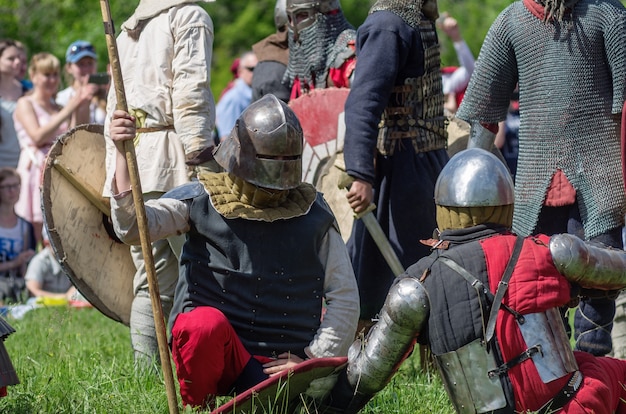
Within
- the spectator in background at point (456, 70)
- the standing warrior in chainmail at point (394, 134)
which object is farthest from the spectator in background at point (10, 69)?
the standing warrior in chainmail at point (394, 134)

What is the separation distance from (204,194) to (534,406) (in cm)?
142

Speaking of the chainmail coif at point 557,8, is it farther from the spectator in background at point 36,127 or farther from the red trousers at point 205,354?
the spectator in background at point 36,127

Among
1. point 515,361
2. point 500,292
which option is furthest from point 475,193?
point 515,361

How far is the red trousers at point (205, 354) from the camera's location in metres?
4.20

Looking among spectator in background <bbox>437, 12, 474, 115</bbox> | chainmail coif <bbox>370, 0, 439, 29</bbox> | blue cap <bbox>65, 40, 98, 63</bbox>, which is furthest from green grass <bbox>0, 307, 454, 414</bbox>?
spectator in background <bbox>437, 12, 474, 115</bbox>

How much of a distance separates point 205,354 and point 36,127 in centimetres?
547

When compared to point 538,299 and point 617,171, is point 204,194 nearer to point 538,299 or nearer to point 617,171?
point 538,299

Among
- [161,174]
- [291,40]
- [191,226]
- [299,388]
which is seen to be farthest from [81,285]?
[291,40]

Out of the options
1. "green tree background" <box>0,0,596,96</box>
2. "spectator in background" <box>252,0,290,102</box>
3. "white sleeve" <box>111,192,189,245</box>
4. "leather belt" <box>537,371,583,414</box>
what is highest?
"white sleeve" <box>111,192,189,245</box>

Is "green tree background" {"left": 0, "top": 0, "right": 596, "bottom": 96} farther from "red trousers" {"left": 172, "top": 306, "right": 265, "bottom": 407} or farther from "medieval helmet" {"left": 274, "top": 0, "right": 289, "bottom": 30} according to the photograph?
"red trousers" {"left": 172, "top": 306, "right": 265, "bottom": 407}

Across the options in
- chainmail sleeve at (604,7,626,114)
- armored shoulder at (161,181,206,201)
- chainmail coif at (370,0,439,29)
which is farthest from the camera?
Answer: chainmail coif at (370,0,439,29)

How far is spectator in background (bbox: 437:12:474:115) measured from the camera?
903 centimetres

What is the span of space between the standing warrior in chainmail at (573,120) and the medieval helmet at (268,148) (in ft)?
4.16

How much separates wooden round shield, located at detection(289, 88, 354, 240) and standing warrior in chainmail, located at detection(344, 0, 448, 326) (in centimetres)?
51
